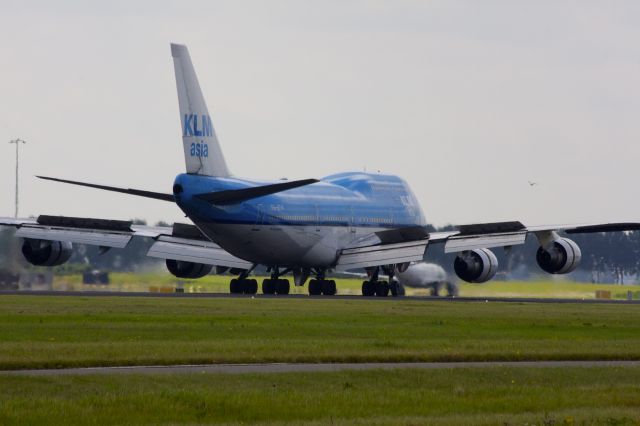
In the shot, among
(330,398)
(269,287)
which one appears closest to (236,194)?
(269,287)

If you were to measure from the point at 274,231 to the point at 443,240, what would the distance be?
7.89 meters

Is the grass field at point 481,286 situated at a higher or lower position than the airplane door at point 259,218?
lower

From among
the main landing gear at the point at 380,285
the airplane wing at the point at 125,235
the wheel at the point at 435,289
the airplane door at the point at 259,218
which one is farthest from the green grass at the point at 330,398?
the wheel at the point at 435,289

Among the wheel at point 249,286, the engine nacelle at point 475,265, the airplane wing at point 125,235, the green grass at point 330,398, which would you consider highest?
the airplane wing at point 125,235

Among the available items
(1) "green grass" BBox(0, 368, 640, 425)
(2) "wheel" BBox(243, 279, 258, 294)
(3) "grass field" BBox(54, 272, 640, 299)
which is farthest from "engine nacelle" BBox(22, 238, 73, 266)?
(1) "green grass" BBox(0, 368, 640, 425)

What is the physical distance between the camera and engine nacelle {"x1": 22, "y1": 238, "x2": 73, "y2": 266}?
61.0m

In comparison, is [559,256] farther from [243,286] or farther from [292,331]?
[292,331]

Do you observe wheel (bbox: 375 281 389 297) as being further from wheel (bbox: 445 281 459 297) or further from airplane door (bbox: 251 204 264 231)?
airplane door (bbox: 251 204 264 231)

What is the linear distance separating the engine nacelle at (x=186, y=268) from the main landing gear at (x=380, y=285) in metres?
8.04

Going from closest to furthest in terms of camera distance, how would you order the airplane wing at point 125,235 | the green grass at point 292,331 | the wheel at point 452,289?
the green grass at point 292,331, the airplane wing at point 125,235, the wheel at point 452,289

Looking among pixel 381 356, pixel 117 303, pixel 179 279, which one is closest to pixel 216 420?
pixel 381 356

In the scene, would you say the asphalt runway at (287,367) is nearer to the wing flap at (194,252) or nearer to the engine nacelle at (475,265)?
the engine nacelle at (475,265)

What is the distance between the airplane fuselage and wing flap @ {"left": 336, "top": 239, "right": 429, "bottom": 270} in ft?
2.00

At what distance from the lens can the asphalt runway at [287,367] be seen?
23016 millimetres
